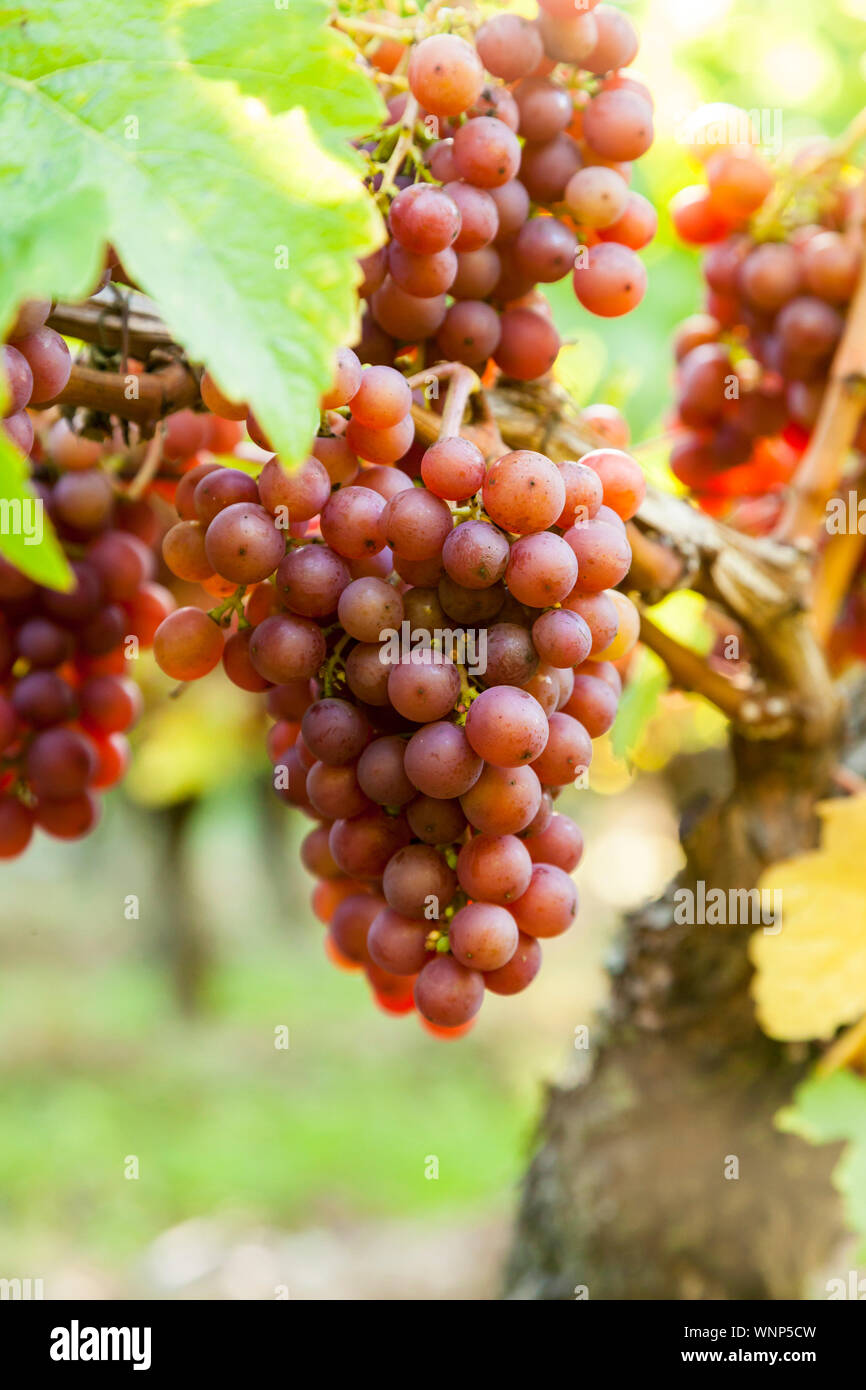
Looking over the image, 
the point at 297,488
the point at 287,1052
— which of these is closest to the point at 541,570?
the point at 297,488

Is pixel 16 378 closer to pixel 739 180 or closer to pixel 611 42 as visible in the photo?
pixel 611 42

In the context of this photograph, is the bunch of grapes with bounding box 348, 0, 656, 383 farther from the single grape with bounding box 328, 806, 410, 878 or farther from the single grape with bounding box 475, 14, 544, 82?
the single grape with bounding box 328, 806, 410, 878

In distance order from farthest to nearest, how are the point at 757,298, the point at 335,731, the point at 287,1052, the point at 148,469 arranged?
the point at 287,1052 < the point at 757,298 < the point at 148,469 < the point at 335,731

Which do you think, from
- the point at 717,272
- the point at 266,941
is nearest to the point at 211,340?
the point at 717,272

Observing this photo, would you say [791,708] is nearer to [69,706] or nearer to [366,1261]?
[69,706]

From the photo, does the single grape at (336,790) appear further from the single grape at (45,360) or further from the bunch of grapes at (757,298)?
the bunch of grapes at (757,298)
